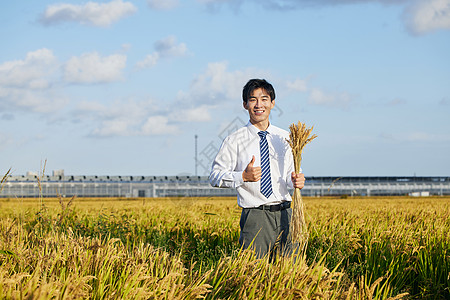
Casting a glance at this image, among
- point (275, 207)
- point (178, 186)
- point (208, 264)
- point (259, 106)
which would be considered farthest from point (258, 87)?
point (178, 186)

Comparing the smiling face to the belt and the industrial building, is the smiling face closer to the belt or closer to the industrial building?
the belt

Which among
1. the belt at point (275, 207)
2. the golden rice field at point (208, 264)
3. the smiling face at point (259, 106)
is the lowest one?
the golden rice field at point (208, 264)

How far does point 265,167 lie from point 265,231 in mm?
646

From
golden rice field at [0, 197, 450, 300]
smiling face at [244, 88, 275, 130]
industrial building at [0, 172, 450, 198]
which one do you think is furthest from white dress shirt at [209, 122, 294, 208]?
industrial building at [0, 172, 450, 198]

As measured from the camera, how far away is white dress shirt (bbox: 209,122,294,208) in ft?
14.9

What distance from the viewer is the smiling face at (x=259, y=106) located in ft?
15.3

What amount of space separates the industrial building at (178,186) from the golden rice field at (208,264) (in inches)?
1984

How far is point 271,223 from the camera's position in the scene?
455 cm

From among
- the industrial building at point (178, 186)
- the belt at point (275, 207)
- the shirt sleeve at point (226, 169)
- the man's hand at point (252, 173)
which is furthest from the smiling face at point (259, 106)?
the industrial building at point (178, 186)

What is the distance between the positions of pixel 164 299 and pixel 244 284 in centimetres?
54

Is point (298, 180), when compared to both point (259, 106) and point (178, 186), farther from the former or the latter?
point (178, 186)

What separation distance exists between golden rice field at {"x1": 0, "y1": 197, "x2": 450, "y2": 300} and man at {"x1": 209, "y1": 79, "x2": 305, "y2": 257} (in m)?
0.33

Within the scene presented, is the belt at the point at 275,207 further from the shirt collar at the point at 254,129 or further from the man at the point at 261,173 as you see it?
the shirt collar at the point at 254,129

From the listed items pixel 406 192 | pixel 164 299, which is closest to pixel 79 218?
pixel 164 299
